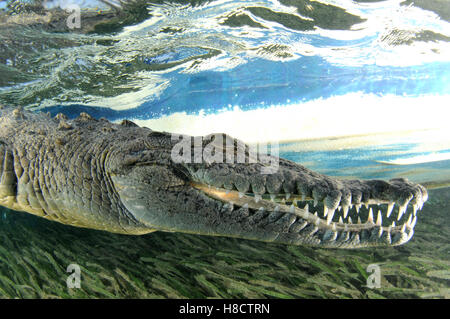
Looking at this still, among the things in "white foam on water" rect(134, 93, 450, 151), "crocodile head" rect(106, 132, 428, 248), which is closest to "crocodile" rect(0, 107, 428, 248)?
"crocodile head" rect(106, 132, 428, 248)

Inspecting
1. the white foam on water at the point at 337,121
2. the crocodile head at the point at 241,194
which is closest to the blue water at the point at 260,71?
the white foam on water at the point at 337,121

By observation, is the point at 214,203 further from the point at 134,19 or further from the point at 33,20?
the point at 33,20

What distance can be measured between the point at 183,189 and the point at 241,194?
0.43m

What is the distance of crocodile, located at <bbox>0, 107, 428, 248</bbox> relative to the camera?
156 cm

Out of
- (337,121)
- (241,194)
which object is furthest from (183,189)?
(337,121)

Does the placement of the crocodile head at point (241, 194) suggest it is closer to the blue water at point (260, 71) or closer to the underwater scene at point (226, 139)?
the underwater scene at point (226, 139)

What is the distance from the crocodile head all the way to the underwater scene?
11 mm

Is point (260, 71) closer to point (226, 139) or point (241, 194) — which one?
point (226, 139)

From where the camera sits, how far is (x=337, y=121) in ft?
16.9

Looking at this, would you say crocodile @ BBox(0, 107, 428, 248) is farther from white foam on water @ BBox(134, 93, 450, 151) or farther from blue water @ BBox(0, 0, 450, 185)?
white foam on water @ BBox(134, 93, 450, 151)

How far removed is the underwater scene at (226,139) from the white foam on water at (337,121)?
30mm

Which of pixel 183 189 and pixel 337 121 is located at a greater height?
pixel 337 121

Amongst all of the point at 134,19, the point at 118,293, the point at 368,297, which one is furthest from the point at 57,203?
the point at 368,297

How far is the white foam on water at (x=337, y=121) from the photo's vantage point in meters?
4.72
